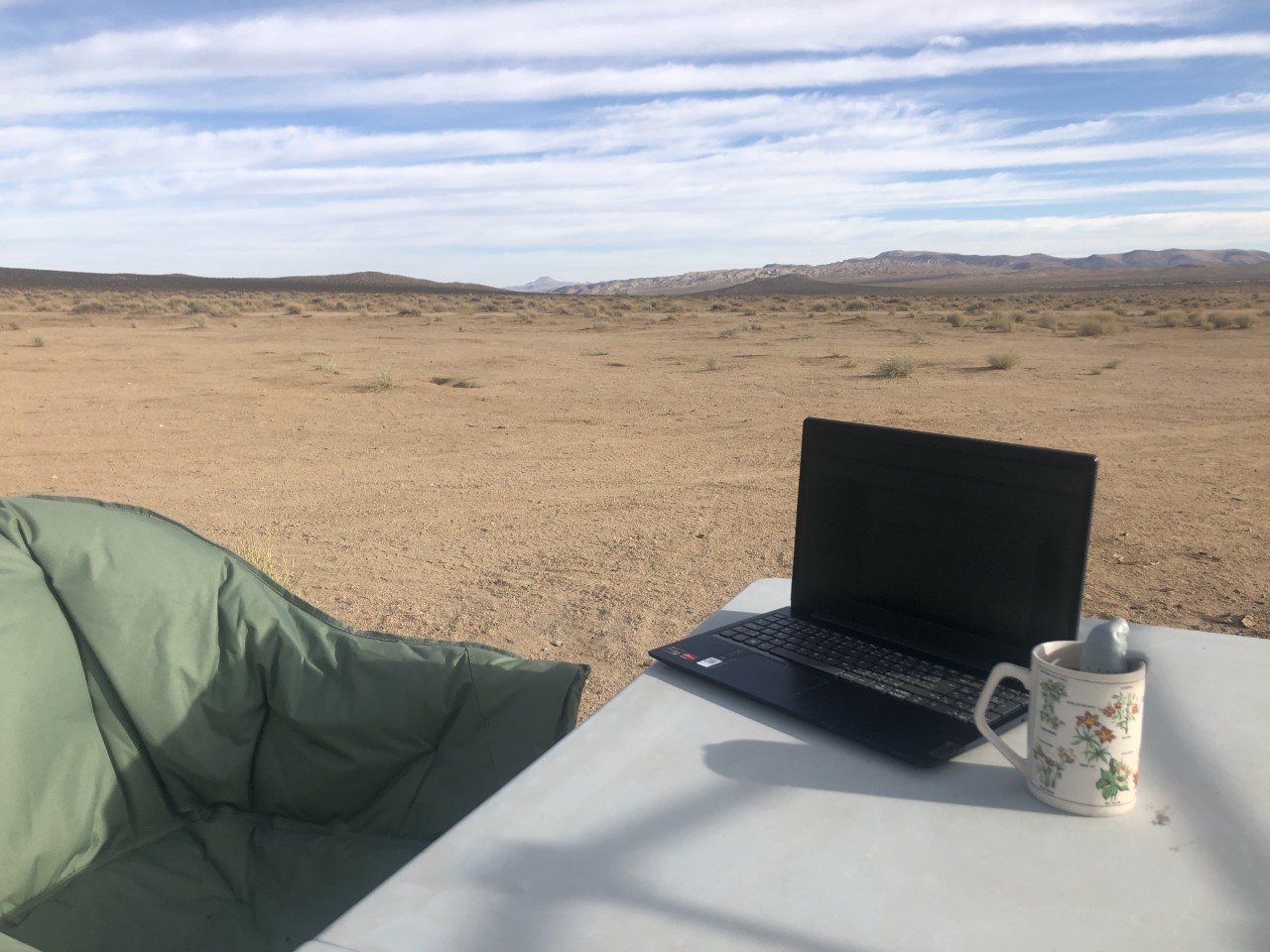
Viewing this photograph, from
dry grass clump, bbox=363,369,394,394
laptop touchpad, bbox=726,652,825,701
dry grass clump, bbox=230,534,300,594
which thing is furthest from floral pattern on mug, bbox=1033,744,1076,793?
dry grass clump, bbox=363,369,394,394

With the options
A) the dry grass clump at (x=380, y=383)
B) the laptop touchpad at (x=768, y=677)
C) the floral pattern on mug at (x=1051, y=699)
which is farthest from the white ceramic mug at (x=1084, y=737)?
the dry grass clump at (x=380, y=383)

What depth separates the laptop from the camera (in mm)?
1606

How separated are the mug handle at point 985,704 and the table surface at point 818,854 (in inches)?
1.7

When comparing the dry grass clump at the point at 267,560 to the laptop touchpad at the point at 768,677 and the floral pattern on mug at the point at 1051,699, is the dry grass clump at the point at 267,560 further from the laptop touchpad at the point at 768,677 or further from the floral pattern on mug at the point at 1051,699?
the floral pattern on mug at the point at 1051,699

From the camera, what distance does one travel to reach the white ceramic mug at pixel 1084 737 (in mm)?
1307

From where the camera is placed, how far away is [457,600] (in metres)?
4.72

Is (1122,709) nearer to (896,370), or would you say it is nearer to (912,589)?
(912,589)

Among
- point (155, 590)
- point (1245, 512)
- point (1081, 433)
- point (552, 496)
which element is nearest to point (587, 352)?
point (1081, 433)

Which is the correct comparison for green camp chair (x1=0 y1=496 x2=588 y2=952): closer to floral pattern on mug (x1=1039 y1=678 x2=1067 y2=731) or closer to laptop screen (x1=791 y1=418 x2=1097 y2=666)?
laptop screen (x1=791 y1=418 x2=1097 y2=666)

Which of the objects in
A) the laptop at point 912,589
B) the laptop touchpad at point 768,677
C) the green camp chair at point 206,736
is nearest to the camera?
the laptop at point 912,589

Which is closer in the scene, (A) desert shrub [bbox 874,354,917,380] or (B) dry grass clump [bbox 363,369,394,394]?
(B) dry grass clump [bbox 363,369,394,394]

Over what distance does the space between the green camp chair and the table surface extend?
0.75 meters

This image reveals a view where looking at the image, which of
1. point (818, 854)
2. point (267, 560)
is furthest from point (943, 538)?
point (267, 560)

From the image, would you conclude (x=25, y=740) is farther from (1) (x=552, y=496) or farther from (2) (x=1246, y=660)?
(1) (x=552, y=496)
